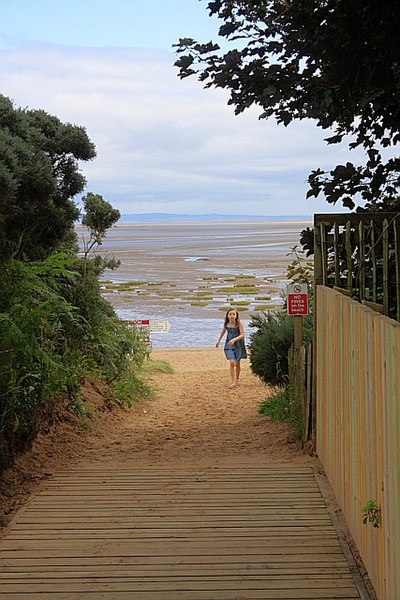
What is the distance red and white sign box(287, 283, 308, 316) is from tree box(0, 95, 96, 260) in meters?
3.03

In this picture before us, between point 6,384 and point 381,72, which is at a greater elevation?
point 381,72

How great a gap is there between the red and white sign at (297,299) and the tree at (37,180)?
303 cm

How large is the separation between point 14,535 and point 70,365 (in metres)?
5.08

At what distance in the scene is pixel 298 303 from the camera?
9953mm

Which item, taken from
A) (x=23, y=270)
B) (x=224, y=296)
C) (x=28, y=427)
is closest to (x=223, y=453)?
(x=28, y=427)

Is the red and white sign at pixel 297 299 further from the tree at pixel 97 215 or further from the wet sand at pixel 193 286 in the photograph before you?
the wet sand at pixel 193 286

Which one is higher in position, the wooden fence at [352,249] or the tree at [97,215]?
the tree at [97,215]

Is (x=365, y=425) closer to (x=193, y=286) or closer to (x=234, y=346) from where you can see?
(x=234, y=346)

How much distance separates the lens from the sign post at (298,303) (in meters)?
9.90

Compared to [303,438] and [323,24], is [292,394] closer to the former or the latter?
[303,438]

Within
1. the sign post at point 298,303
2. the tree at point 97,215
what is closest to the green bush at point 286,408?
the sign post at point 298,303

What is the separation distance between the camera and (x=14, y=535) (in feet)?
17.1

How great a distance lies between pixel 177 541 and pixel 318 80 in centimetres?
430

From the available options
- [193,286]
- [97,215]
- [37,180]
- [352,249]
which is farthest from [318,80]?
[193,286]
